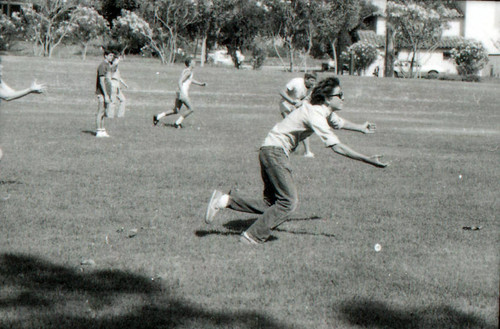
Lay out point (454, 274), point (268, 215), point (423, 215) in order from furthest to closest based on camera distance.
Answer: point (423, 215)
point (268, 215)
point (454, 274)

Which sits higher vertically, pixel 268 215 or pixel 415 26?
pixel 415 26

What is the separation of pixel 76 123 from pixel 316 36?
32.0 m

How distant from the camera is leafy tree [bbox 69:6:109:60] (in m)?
40.1

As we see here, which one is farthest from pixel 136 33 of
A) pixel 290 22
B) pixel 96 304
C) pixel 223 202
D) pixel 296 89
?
pixel 96 304

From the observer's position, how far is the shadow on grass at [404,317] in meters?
4.63

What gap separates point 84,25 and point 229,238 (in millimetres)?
35818

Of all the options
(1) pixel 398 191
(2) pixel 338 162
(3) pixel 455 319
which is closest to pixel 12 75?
(2) pixel 338 162

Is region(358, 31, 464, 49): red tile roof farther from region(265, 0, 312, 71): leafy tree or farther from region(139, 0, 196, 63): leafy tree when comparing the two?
region(139, 0, 196, 63): leafy tree

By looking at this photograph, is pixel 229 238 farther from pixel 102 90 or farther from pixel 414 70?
pixel 414 70

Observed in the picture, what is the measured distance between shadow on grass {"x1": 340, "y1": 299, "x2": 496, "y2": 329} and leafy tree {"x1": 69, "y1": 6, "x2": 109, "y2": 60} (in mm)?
37290

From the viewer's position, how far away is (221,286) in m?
5.37

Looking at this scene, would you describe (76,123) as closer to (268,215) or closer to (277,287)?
(268,215)

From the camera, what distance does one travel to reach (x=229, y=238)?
272 inches

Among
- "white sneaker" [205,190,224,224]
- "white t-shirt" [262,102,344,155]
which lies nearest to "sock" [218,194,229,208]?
"white sneaker" [205,190,224,224]
